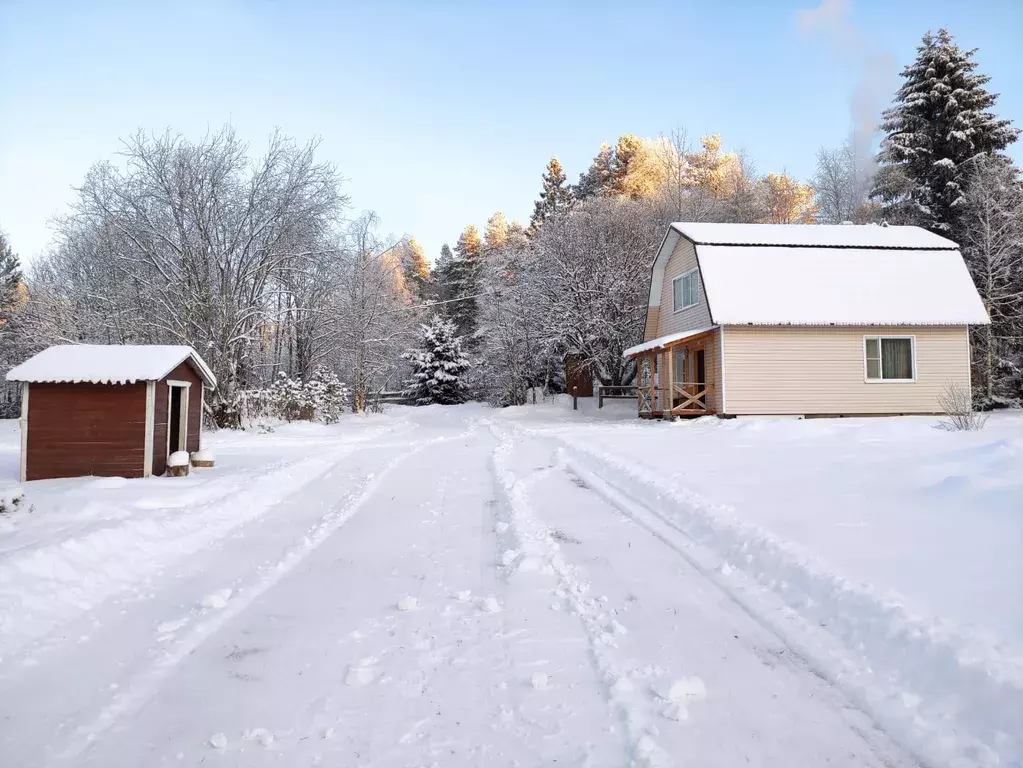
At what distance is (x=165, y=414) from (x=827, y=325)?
1843 cm

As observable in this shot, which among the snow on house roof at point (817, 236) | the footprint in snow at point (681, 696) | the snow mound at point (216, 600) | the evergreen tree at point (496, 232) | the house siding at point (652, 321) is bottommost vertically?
the footprint in snow at point (681, 696)

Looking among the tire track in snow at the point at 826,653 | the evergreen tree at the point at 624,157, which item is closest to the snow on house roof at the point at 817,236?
the tire track in snow at the point at 826,653

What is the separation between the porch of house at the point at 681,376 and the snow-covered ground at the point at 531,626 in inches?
474

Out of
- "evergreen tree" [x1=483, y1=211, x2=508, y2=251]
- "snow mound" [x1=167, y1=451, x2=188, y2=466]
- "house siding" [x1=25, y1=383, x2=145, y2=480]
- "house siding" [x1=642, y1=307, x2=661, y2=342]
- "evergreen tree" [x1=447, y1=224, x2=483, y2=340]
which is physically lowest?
"snow mound" [x1=167, y1=451, x2=188, y2=466]

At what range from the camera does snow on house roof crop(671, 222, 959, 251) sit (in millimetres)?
20328

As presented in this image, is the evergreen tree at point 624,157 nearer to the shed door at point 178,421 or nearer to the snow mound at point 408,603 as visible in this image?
the shed door at point 178,421

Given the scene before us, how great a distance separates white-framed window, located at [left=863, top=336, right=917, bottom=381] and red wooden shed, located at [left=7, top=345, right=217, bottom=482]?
19897 mm

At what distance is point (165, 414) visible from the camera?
1062 centimetres

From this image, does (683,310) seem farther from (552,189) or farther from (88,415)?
(552,189)

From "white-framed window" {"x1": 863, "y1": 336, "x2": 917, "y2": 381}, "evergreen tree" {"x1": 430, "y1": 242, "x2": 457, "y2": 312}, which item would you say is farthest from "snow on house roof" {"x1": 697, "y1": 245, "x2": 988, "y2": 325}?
"evergreen tree" {"x1": 430, "y1": 242, "x2": 457, "y2": 312}

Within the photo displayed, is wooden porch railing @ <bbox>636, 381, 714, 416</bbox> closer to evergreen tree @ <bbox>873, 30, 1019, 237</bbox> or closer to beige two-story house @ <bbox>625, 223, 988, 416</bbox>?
beige two-story house @ <bbox>625, 223, 988, 416</bbox>

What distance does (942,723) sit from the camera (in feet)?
8.74

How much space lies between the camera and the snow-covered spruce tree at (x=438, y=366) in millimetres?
41125

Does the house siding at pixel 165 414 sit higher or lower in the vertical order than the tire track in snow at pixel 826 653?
higher
